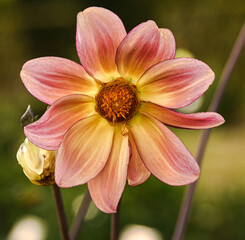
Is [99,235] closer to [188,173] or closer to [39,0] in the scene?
[188,173]

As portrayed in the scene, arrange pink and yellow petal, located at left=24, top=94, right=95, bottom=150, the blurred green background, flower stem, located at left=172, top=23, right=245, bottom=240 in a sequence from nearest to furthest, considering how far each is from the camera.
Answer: pink and yellow petal, located at left=24, top=94, right=95, bottom=150 < flower stem, located at left=172, top=23, right=245, bottom=240 < the blurred green background

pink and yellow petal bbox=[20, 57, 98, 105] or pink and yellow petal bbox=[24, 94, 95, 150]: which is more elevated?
pink and yellow petal bbox=[20, 57, 98, 105]

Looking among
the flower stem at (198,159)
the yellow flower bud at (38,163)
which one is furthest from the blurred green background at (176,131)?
the yellow flower bud at (38,163)

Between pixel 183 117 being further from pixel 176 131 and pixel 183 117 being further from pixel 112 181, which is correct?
pixel 176 131

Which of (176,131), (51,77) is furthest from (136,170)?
(176,131)

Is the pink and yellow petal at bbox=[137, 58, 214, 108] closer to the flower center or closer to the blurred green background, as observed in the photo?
the flower center

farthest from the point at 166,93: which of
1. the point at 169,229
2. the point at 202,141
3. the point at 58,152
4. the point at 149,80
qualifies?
the point at 169,229

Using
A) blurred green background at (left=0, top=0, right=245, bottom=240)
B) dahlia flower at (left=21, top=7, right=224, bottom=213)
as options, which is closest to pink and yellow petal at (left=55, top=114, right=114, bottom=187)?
dahlia flower at (left=21, top=7, right=224, bottom=213)
